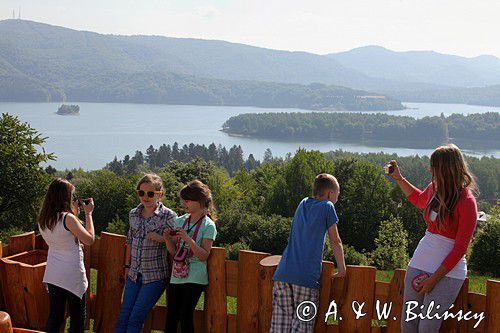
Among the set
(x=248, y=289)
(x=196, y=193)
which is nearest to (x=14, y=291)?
(x=196, y=193)

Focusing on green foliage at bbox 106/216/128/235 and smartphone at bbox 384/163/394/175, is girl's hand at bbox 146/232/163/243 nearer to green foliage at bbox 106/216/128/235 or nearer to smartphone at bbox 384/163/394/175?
smartphone at bbox 384/163/394/175

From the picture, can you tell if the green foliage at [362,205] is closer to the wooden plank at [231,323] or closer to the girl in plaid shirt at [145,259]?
the wooden plank at [231,323]

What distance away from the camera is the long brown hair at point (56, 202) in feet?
18.9

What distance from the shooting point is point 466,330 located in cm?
496

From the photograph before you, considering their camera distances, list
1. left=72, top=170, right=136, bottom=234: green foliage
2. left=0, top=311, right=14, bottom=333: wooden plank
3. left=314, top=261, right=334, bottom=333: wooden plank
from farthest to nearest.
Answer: left=72, top=170, right=136, bottom=234: green foliage
left=314, top=261, right=334, bottom=333: wooden plank
left=0, top=311, right=14, bottom=333: wooden plank

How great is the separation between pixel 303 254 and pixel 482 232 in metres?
30.5

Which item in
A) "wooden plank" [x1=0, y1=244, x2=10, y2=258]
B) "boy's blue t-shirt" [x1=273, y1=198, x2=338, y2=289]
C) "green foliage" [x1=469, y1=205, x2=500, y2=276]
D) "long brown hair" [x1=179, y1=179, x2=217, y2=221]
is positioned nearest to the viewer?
"boy's blue t-shirt" [x1=273, y1=198, x2=338, y2=289]

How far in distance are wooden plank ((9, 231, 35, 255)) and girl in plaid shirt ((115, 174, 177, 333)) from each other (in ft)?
4.80

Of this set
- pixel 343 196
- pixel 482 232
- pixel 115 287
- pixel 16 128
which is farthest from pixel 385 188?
pixel 115 287

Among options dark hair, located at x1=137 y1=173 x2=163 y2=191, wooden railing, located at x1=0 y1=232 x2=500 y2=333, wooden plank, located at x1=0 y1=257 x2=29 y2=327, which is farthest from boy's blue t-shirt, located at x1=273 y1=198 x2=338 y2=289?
wooden plank, located at x1=0 y1=257 x2=29 y2=327

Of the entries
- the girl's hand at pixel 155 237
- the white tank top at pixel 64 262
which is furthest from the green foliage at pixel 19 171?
the girl's hand at pixel 155 237

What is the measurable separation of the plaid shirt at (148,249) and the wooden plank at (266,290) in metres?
0.97

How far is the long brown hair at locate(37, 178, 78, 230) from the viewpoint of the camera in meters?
5.77

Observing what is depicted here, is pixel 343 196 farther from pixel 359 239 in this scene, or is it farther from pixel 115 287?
pixel 115 287
